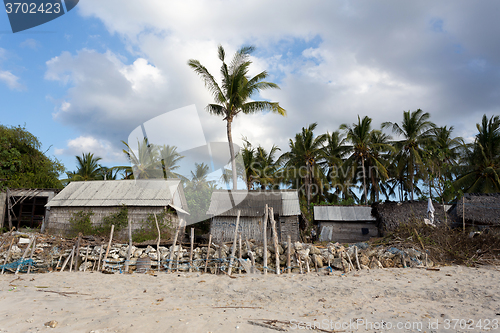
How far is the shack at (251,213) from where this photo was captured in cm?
1409

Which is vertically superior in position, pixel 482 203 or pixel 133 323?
pixel 482 203

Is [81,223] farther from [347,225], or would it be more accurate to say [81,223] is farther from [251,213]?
[347,225]

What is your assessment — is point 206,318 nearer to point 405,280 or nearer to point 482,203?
point 405,280

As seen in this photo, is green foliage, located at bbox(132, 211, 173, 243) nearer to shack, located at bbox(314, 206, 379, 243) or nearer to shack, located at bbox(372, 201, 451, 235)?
shack, located at bbox(314, 206, 379, 243)

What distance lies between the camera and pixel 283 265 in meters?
9.16

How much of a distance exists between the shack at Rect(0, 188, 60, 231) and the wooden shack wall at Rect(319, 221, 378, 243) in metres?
15.5

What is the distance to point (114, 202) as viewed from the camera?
14086 mm

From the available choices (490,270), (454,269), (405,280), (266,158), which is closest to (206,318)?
(405,280)

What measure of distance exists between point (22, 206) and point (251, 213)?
579 inches

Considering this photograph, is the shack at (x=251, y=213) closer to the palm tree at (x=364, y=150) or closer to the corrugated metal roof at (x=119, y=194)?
the corrugated metal roof at (x=119, y=194)

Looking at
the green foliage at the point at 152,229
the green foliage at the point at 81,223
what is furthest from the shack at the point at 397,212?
the green foliage at the point at 81,223

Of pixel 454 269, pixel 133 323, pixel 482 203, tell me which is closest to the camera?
pixel 133 323

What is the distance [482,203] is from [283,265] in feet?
32.1

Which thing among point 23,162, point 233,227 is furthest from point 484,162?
point 23,162
